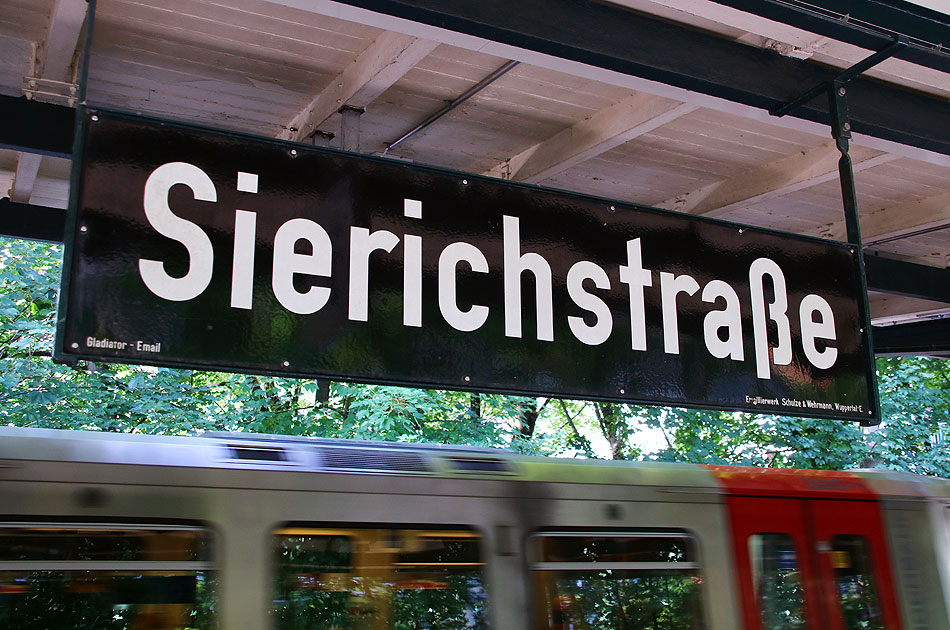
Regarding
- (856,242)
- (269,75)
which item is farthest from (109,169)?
(856,242)

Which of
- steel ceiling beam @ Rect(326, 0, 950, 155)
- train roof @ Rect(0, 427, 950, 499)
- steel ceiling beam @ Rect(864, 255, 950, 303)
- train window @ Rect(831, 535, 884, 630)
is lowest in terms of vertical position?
train window @ Rect(831, 535, 884, 630)

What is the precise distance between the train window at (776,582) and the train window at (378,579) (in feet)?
6.75

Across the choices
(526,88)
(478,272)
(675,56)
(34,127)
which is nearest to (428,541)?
(478,272)

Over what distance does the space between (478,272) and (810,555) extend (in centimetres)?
407

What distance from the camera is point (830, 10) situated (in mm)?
3854

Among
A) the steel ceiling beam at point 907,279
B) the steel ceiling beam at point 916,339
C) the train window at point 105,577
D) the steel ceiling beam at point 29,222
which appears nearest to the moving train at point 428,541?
the train window at point 105,577

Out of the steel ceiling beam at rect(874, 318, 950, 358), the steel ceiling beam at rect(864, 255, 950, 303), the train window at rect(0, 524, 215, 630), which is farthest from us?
the steel ceiling beam at rect(874, 318, 950, 358)

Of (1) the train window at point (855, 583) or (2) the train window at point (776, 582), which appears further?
(1) the train window at point (855, 583)

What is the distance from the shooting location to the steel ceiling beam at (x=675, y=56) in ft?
12.2

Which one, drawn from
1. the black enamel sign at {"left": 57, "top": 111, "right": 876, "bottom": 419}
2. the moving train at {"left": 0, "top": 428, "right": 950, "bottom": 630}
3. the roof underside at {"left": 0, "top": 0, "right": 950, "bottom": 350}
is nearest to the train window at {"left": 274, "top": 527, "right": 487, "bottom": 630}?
the moving train at {"left": 0, "top": 428, "right": 950, "bottom": 630}

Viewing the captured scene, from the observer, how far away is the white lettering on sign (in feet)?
10.6

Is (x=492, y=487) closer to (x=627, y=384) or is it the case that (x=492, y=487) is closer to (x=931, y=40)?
(x=627, y=384)

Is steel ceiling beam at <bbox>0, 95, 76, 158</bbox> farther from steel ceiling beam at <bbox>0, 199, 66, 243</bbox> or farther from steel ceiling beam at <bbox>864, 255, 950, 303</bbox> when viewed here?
steel ceiling beam at <bbox>864, 255, 950, 303</bbox>

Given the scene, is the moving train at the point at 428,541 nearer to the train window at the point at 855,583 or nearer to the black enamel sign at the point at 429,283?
the train window at the point at 855,583
